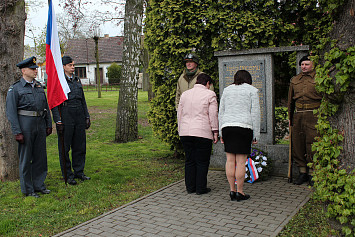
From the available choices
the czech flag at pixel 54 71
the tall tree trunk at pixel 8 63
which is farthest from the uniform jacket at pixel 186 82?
the tall tree trunk at pixel 8 63

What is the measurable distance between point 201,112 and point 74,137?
2587 mm

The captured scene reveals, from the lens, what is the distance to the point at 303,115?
22.0 feet

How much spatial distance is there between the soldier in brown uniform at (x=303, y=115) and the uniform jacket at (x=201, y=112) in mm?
1623

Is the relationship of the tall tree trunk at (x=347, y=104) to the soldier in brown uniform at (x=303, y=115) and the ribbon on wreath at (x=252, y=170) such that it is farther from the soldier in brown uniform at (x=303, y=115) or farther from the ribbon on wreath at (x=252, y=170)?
the ribbon on wreath at (x=252, y=170)

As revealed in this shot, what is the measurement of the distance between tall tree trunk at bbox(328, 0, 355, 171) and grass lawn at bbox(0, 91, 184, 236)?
3.37 m

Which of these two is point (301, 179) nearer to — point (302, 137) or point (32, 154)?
point (302, 137)

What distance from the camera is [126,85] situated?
39.4 feet

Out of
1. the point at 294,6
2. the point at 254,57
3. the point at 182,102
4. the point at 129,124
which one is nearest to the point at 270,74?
the point at 254,57

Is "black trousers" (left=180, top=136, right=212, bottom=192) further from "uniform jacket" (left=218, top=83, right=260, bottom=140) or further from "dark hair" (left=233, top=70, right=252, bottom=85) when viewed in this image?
"dark hair" (left=233, top=70, right=252, bottom=85)

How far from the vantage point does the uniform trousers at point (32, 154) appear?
6.30m

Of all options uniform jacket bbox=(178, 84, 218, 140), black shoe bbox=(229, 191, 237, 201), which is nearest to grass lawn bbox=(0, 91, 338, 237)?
black shoe bbox=(229, 191, 237, 201)

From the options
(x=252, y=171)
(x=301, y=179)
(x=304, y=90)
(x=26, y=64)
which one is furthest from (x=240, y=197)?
(x=26, y=64)

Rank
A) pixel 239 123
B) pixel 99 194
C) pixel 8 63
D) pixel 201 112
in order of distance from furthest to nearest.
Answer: pixel 8 63 < pixel 99 194 < pixel 201 112 < pixel 239 123

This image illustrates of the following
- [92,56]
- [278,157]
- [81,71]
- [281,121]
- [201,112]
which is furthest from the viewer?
[81,71]
